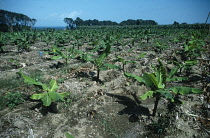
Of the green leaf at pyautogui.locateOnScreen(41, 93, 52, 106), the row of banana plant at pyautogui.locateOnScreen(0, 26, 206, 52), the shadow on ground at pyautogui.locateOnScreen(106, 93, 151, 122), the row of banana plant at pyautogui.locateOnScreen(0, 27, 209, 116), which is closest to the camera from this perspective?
the green leaf at pyautogui.locateOnScreen(41, 93, 52, 106)

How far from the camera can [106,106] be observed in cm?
320

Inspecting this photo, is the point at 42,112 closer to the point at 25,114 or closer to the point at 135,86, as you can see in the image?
the point at 25,114

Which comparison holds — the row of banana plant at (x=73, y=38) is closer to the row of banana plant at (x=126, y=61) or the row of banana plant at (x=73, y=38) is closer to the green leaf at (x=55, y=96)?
the row of banana plant at (x=126, y=61)

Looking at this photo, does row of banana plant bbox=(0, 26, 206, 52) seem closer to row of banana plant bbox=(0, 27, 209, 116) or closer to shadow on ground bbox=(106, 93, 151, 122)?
row of banana plant bbox=(0, 27, 209, 116)

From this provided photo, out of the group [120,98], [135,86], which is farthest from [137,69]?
[120,98]

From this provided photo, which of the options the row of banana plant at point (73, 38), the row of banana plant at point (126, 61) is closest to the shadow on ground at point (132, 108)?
the row of banana plant at point (126, 61)

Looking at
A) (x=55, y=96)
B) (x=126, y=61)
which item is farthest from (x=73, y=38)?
(x=55, y=96)

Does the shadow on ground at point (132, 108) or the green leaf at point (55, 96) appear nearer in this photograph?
the green leaf at point (55, 96)

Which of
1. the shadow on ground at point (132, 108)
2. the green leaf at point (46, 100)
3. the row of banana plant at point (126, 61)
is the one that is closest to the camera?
the green leaf at point (46, 100)

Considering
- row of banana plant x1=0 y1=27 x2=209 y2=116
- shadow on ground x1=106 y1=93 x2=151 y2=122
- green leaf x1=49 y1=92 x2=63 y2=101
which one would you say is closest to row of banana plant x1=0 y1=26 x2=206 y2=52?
row of banana plant x1=0 y1=27 x2=209 y2=116

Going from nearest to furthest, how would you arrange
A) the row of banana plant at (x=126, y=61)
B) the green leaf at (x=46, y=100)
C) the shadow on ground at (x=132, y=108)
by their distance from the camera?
the green leaf at (x=46, y=100), the row of banana plant at (x=126, y=61), the shadow on ground at (x=132, y=108)

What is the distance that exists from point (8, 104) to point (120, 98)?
2.87 metres

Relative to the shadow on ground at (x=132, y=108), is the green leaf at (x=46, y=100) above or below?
above

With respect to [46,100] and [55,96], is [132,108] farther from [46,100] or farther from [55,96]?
[46,100]
